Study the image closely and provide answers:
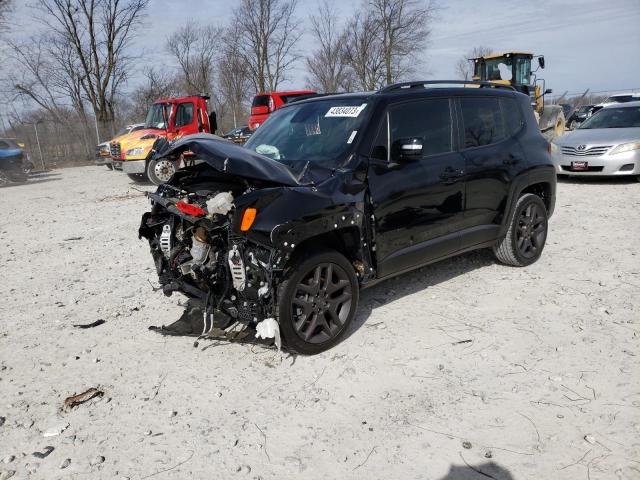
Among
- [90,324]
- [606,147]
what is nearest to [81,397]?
[90,324]

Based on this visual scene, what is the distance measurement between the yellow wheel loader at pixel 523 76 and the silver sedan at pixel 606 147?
21.0 ft

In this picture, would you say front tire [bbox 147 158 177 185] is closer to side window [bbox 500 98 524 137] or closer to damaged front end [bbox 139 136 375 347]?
damaged front end [bbox 139 136 375 347]

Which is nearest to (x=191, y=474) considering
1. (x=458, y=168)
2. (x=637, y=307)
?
(x=458, y=168)

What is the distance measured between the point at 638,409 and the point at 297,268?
2296 mm

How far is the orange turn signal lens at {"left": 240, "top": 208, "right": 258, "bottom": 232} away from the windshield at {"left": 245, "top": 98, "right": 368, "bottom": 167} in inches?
34.1

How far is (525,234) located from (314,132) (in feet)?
9.02

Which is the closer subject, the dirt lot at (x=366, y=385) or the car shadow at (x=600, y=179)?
the dirt lot at (x=366, y=385)

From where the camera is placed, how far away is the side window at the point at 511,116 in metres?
5.08

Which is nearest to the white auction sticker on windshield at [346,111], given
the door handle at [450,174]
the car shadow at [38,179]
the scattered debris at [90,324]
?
the door handle at [450,174]

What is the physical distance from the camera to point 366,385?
3.31m

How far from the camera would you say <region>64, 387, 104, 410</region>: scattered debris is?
3193 mm

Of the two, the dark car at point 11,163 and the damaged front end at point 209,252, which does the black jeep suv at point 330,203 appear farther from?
the dark car at point 11,163

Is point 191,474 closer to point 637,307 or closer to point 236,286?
point 236,286

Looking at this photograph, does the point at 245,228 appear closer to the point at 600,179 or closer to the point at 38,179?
the point at 600,179
